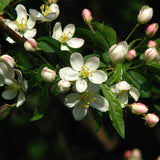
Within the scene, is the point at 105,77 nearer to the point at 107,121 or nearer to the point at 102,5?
the point at 107,121

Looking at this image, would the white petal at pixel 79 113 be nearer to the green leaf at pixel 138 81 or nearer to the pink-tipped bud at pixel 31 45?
the green leaf at pixel 138 81

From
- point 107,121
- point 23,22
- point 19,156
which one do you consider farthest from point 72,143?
point 23,22

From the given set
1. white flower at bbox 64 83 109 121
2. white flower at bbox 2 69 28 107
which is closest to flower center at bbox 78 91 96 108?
white flower at bbox 64 83 109 121

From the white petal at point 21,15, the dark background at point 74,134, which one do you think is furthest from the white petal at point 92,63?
the dark background at point 74,134

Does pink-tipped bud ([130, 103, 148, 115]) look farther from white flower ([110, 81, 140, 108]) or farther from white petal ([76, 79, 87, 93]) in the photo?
white petal ([76, 79, 87, 93])

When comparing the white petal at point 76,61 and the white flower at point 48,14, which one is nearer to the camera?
the white petal at point 76,61

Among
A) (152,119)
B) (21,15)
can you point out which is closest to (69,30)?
(21,15)

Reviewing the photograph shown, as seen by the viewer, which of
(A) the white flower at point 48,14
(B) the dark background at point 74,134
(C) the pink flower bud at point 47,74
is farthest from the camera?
(B) the dark background at point 74,134
